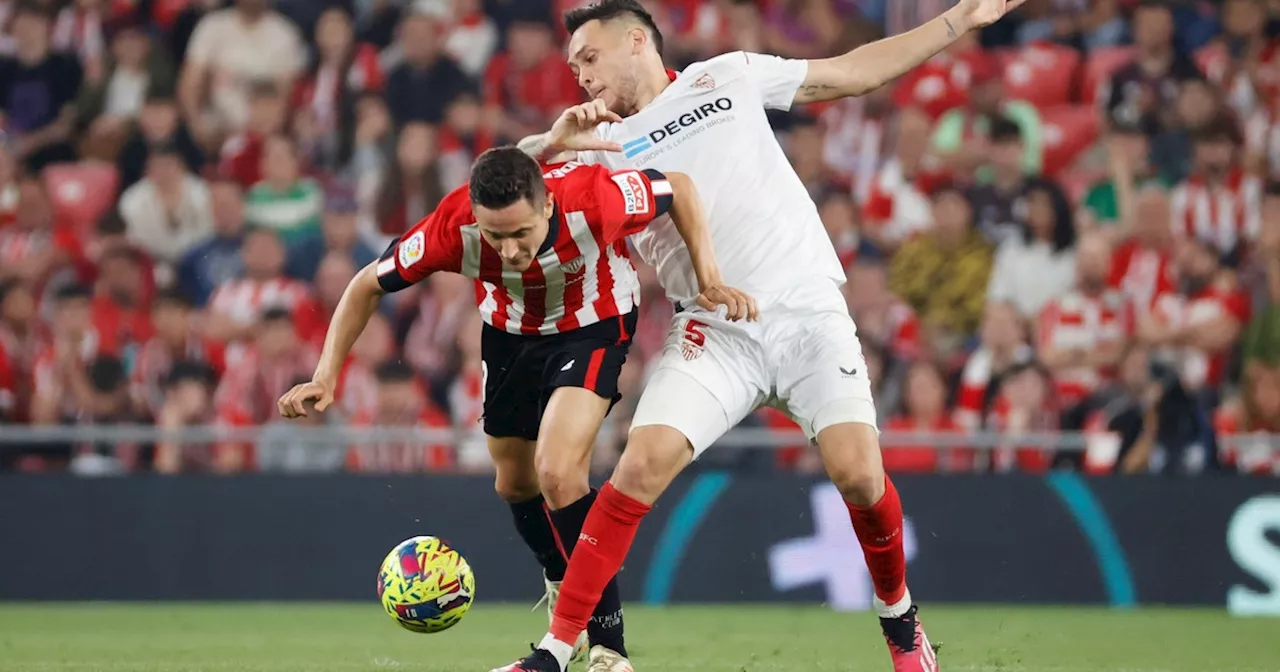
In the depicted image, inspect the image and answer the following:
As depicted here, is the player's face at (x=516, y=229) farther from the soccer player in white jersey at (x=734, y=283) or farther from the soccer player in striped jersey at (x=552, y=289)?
the soccer player in white jersey at (x=734, y=283)

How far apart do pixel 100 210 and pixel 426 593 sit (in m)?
8.13

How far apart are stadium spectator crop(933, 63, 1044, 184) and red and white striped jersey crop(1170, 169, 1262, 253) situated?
3.73 feet

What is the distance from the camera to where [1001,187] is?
509 inches

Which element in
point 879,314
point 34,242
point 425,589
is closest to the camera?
point 425,589

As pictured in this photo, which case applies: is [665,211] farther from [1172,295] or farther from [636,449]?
[1172,295]

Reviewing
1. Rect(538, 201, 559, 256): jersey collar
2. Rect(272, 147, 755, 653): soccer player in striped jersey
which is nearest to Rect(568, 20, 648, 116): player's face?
Rect(272, 147, 755, 653): soccer player in striped jersey

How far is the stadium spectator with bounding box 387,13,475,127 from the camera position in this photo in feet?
46.5

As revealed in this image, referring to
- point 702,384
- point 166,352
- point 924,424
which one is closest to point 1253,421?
point 924,424

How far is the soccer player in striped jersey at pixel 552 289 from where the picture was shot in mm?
6168

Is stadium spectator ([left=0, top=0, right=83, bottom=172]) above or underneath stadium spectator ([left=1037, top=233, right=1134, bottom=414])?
above

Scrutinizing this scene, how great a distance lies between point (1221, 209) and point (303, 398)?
8588mm

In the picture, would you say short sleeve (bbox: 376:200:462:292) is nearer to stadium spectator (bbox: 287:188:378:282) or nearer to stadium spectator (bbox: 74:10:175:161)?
stadium spectator (bbox: 287:188:378:282)

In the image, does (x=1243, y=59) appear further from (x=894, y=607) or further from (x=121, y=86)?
(x=121, y=86)

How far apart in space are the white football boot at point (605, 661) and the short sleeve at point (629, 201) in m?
1.52
